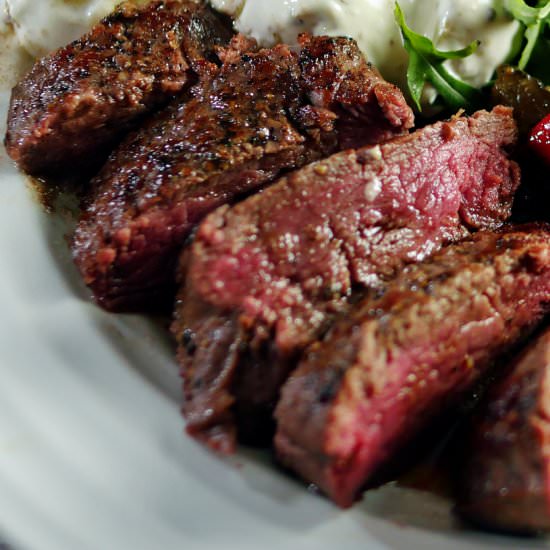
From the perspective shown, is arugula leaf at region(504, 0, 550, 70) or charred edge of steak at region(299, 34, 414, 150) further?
arugula leaf at region(504, 0, 550, 70)

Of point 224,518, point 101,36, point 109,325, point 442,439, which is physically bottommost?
point 442,439

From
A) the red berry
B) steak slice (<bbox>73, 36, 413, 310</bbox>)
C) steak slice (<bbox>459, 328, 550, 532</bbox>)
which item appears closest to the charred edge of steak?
steak slice (<bbox>73, 36, 413, 310</bbox>)

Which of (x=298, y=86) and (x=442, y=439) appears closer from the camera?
(x=442, y=439)

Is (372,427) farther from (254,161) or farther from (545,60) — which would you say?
(545,60)

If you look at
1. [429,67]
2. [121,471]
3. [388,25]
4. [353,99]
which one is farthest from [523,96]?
[121,471]

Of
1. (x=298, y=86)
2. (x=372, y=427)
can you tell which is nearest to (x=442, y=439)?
(x=372, y=427)

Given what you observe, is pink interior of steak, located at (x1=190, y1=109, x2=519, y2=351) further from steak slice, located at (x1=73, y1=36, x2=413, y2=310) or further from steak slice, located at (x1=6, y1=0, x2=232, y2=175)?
steak slice, located at (x1=6, y1=0, x2=232, y2=175)

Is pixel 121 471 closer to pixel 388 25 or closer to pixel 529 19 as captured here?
pixel 388 25
